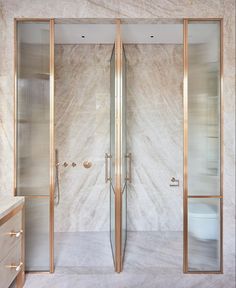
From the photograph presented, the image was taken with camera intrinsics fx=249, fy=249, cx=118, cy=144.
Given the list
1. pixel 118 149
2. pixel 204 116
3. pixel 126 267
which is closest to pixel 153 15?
pixel 204 116

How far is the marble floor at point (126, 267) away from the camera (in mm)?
2195

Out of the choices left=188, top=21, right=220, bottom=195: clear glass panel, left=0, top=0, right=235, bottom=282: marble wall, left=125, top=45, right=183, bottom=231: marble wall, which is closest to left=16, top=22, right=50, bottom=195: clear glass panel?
left=0, top=0, right=235, bottom=282: marble wall

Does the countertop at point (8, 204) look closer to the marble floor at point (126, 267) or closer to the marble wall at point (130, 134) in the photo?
the marble floor at point (126, 267)

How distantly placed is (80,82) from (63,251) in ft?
6.76

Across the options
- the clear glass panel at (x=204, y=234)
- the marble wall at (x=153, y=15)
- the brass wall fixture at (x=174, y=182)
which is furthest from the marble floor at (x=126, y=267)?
the brass wall fixture at (x=174, y=182)

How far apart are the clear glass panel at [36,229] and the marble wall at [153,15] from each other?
56 cm

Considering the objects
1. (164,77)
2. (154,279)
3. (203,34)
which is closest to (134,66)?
(164,77)

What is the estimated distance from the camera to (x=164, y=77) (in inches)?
129

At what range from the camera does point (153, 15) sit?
7.62 ft

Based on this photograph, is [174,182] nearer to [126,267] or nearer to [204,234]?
[204,234]

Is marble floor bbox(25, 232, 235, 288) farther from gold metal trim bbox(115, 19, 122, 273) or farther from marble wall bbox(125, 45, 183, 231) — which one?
marble wall bbox(125, 45, 183, 231)

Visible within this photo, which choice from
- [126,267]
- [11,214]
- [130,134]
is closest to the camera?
[11,214]

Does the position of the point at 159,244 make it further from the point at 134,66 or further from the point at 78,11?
the point at 78,11

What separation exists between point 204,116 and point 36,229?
1907 millimetres
